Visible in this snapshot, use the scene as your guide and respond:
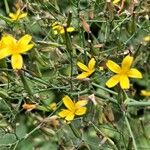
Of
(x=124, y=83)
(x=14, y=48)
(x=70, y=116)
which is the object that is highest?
(x=14, y=48)

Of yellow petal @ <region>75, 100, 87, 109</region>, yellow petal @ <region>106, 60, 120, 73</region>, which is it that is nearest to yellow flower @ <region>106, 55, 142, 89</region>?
yellow petal @ <region>106, 60, 120, 73</region>

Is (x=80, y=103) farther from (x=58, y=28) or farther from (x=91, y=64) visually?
(x=58, y=28)

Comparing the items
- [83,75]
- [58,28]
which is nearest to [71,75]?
[83,75]

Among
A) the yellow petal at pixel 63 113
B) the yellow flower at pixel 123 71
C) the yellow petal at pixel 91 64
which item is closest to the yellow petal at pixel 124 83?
the yellow flower at pixel 123 71

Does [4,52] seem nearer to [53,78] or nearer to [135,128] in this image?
[53,78]

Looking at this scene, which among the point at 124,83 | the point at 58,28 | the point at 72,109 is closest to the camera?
the point at 124,83

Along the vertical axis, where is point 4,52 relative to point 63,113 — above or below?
above
